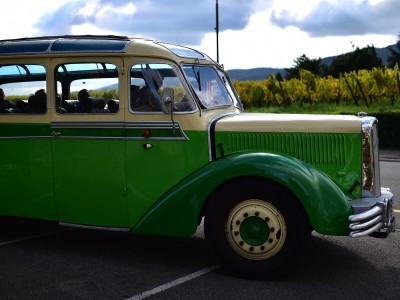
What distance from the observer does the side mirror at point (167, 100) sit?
5195 millimetres

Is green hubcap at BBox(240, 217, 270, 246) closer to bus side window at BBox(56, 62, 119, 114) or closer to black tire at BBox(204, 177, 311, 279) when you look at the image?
black tire at BBox(204, 177, 311, 279)

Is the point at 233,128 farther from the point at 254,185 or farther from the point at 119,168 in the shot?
the point at 119,168

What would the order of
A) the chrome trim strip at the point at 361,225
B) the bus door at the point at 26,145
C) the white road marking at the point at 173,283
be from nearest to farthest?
the white road marking at the point at 173,283 < the chrome trim strip at the point at 361,225 < the bus door at the point at 26,145

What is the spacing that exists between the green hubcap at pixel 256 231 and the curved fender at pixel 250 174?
403mm

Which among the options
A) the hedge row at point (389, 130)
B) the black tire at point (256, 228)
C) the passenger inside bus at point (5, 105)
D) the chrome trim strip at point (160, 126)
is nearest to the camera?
the black tire at point (256, 228)

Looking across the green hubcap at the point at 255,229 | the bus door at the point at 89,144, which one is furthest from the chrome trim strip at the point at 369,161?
the bus door at the point at 89,144

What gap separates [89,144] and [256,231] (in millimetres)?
1862

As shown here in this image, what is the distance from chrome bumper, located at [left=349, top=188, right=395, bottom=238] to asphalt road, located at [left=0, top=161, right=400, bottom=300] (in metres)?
0.43

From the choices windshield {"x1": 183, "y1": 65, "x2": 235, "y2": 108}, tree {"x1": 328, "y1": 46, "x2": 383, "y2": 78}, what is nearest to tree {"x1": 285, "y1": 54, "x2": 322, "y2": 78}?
tree {"x1": 328, "y1": 46, "x2": 383, "y2": 78}

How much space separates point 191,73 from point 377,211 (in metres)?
2.19

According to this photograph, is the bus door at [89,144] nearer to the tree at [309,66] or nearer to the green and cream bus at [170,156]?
the green and cream bus at [170,156]

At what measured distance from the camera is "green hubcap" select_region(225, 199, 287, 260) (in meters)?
4.96

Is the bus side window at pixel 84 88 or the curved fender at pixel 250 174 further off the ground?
the bus side window at pixel 84 88

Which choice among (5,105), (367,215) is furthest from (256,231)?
(5,105)
